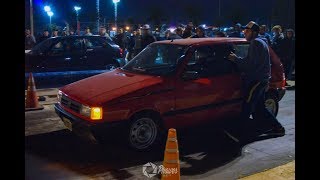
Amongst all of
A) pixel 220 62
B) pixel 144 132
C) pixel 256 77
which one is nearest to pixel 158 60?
pixel 220 62

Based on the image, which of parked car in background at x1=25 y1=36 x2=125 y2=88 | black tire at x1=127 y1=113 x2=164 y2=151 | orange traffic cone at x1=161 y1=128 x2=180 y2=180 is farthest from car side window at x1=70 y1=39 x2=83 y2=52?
orange traffic cone at x1=161 y1=128 x2=180 y2=180

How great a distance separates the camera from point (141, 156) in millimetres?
6141

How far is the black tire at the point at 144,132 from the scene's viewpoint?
616cm

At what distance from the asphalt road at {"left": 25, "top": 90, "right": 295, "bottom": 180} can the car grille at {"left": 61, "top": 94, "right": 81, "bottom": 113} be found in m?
0.62

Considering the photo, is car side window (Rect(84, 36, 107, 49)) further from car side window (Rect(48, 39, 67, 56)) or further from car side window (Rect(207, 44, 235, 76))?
car side window (Rect(207, 44, 235, 76))

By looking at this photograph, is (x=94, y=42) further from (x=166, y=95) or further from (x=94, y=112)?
(x=94, y=112)

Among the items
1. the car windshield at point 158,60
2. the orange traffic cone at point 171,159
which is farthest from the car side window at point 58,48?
the orange traffic cone at point 171,159

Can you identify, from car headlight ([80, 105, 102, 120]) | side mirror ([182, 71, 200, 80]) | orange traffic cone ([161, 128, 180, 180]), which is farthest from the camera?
side mirror ([182, 71, 200, 80])

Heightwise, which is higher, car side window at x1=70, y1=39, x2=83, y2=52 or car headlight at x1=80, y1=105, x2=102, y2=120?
car side window at x1=70, y1=39, x2=83, y2=52

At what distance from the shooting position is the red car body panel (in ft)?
19.7

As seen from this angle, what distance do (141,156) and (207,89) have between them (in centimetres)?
153
